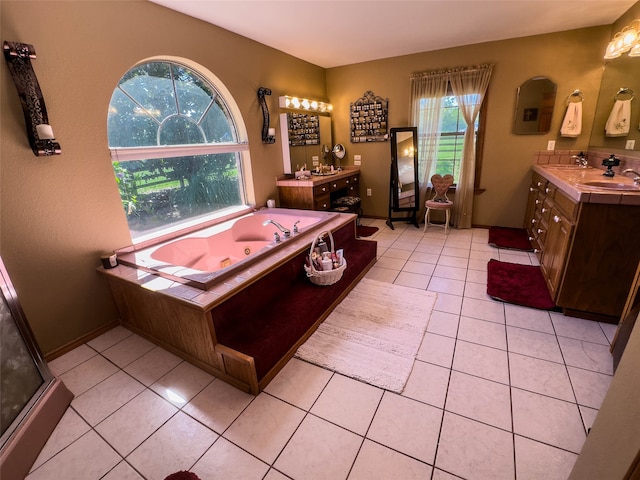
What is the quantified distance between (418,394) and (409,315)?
28.7 inches

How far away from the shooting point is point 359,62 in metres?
4.26

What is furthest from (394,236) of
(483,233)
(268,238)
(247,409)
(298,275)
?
(247,409)

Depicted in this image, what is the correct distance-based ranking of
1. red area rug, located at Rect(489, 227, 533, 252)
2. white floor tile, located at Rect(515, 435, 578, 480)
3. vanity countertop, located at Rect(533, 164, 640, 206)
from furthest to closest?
1. red area rug, located at Rect(489, 227, 533, 252)
2. vanity countertop, located at Rect(533, 164, 640, 206)
3. white floor tile, located at Rect(515, 435, 578, 480)

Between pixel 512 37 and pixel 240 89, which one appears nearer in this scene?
pixel 240 89

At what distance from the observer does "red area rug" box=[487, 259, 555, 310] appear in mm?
2320

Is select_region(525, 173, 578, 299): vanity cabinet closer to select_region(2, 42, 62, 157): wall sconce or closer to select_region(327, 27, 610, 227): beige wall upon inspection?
select_region(327, 27, 610, 227): beige wall

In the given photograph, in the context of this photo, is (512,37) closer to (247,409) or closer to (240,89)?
(240,89)

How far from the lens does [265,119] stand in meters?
3.37

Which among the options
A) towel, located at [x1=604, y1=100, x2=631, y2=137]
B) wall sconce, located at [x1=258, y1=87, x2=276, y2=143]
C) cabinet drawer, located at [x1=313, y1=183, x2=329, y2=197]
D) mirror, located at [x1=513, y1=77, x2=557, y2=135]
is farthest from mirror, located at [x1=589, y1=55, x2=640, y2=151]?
wall sconce, located at [x1=258, y1=87, x2=276, y2=143]

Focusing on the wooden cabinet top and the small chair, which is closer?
the wooden cabinet top

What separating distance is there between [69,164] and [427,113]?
3.91 meters

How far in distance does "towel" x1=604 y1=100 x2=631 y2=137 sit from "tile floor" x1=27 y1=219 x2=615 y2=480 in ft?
6.74

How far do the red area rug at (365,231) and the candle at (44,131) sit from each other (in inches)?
123

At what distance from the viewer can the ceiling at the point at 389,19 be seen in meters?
2.47
